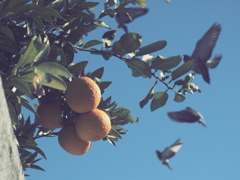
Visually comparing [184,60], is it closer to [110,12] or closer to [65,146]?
[110,12]

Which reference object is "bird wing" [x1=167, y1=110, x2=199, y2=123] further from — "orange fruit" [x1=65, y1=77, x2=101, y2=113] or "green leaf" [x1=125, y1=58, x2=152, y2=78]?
"orange fruit" [x1=65, y1=77, x2=101, y2=113]

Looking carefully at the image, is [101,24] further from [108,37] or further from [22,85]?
[22,85]

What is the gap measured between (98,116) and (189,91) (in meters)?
0.48

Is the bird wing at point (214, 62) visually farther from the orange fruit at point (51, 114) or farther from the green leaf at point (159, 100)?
the orange fruit at point (51, 114)

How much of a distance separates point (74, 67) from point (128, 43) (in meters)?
0.28

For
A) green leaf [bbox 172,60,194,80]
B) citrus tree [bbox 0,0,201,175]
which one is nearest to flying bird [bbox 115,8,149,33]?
citrus tree [bbox 0,0,201,175]

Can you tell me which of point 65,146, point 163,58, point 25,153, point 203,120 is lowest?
point 25,153

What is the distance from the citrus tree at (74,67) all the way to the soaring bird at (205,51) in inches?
2.5

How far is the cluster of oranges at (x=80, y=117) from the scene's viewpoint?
160cm

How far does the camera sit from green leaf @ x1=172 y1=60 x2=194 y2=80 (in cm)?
166

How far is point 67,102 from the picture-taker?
1635 mm

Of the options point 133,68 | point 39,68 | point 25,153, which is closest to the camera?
point 39,68

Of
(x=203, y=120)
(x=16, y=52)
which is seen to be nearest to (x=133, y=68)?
(x=203, y=120)

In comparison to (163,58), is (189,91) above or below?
below
